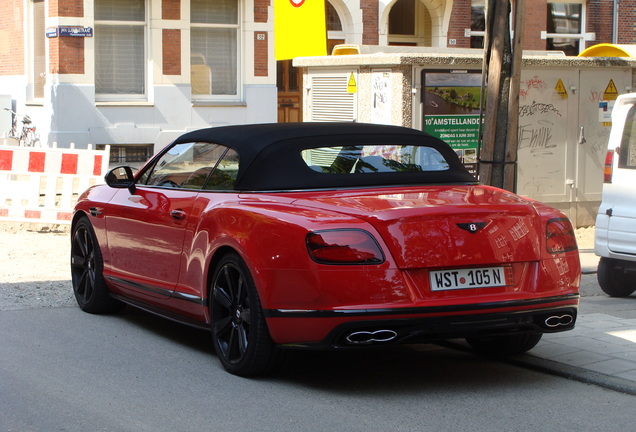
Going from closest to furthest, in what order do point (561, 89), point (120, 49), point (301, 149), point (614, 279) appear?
1. point (301, 149)
2. point (614, 279)
3. point (561, 89)
4. point (120, 49)

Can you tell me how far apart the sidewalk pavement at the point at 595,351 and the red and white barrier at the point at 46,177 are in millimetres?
7674

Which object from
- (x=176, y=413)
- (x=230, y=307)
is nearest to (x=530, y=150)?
(x=230, y=307)

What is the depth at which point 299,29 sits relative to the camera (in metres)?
14.2

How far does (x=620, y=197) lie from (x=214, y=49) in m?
16.6

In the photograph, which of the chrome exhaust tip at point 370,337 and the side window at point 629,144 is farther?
the side window at point 629,144

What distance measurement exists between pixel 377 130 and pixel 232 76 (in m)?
18.3

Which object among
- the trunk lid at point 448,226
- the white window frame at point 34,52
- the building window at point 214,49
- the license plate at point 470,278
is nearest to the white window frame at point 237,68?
the building window at point 214,49

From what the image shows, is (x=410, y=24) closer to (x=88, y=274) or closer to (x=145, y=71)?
(x=145, y=71)

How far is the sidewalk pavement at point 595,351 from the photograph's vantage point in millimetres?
6289

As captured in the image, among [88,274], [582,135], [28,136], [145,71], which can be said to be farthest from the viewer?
[145,71]

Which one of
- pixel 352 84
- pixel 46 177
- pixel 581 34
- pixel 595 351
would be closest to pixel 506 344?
pixel 595 351

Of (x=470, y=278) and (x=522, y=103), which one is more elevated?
(x=522, y=103)

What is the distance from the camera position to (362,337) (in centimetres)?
562

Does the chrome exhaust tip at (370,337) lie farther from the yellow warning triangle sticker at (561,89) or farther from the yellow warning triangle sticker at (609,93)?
the yellow warning triangle sticker at (609,93)
